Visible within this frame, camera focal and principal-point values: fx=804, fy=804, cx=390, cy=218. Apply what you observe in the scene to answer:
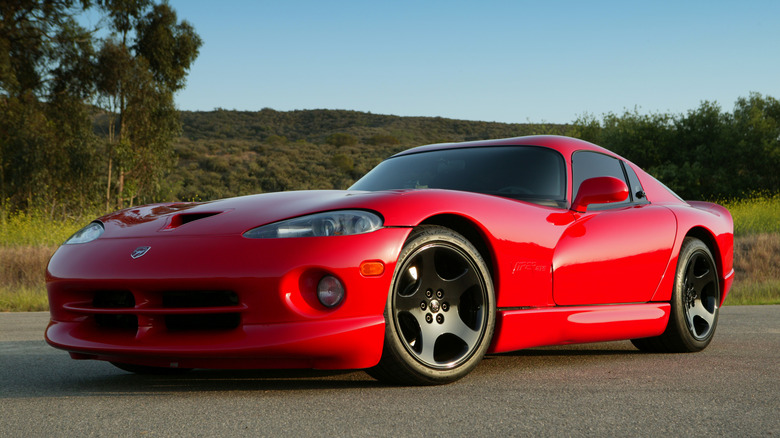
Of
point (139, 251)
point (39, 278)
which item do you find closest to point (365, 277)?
point (139, 251)

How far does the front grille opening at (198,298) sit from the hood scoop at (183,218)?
1.19 ft

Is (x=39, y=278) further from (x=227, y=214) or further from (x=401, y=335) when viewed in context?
(x=401, y=335)

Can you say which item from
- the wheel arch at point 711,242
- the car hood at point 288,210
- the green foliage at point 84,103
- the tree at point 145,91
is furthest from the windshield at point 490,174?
the tree at point 145,91

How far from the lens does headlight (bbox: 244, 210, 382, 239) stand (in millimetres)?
3400

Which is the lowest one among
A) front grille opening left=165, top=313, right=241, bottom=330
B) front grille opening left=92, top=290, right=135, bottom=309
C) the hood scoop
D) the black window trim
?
front grille opening left=165, top=313, right=241, bottom=330

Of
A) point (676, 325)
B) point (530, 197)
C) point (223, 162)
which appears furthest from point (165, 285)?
point (223, 162)

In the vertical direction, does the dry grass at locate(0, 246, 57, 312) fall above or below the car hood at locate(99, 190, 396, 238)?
below

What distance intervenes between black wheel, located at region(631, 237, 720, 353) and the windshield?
1118 mm

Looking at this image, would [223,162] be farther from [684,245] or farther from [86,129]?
[684,245]

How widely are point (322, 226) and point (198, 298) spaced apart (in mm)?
615

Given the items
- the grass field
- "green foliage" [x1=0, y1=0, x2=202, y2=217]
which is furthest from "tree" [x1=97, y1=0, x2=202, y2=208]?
the grass field

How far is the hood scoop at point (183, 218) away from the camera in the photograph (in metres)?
3.70

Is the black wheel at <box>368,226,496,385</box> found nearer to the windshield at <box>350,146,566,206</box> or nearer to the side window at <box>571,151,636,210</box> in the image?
the windshield at <box>350,146,566,206</box>

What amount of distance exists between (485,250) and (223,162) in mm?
42916
